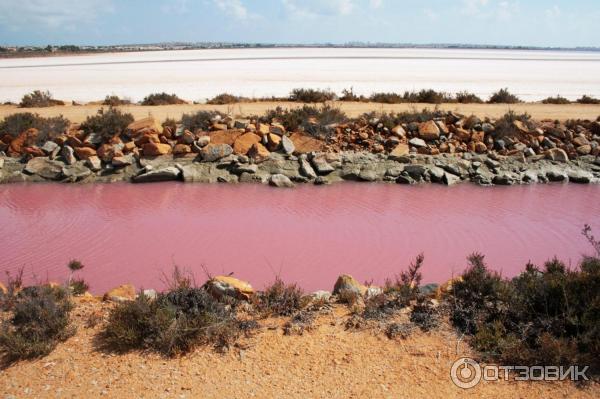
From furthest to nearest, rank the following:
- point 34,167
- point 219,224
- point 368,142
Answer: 1. point 368,142
2. point 34,167
3. point 219,224

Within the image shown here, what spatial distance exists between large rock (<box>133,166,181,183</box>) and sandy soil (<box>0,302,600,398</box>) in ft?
26.7

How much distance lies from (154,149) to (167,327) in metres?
9.79

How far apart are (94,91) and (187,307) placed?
2753cm

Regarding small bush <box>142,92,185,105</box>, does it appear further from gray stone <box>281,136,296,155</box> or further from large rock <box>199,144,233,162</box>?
gray stone <box>281,136,296,155</box>

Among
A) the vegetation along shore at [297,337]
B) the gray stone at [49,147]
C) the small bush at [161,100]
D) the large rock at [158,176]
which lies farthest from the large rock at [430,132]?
the small bush at [161,100]

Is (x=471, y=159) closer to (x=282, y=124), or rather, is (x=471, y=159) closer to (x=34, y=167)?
(x=282, y=124)

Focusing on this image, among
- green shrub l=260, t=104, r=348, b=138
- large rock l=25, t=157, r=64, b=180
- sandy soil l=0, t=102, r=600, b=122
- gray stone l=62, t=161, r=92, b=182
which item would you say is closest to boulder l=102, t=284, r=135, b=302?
gray stone l=62, t=161, r=92, b=182

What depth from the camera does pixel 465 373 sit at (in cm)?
426

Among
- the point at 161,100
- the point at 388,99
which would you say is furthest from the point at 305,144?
the point at 161,100

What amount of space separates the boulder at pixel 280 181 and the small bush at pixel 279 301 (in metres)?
6.73

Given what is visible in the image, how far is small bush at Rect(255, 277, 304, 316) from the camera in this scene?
5.29 meters

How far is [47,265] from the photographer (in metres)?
7.60

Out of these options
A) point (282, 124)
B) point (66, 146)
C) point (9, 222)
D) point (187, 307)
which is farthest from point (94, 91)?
point (187, 307)

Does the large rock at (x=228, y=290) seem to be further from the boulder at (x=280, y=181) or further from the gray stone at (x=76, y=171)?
the gray stone at (x=76, y=171)
